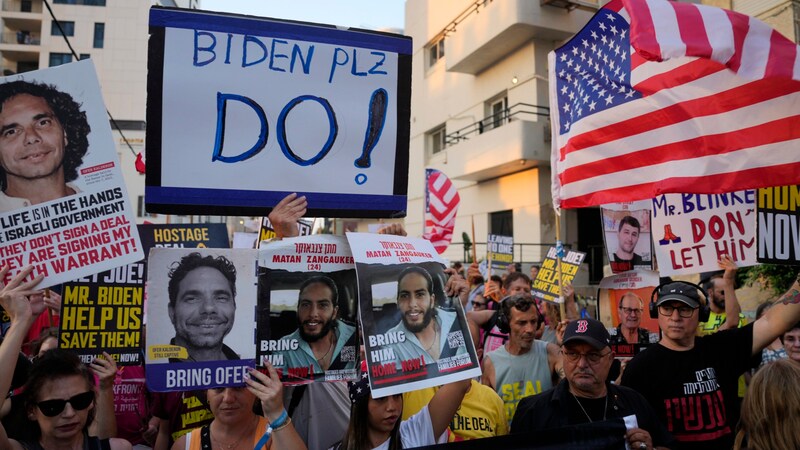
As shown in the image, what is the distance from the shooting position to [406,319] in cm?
253

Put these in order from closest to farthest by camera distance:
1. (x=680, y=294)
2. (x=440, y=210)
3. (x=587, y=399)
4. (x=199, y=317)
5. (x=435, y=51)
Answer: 1. (x=199, y=317)
2. (x=587, y=399)
3. (x=680, y=294)
4. (x=440, y=210)
5. (x=435, y=51)

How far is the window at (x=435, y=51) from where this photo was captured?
25438 millimetres

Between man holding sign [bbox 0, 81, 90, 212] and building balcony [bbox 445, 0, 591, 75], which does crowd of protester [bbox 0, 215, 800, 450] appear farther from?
building balcony [bbox 445, 0, 591, 75]

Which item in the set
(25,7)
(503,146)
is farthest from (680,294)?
(25,7)

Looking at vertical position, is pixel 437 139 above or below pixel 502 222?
above

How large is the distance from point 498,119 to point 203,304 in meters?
Result: 19.3

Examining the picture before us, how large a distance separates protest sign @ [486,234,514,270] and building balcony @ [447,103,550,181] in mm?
7348

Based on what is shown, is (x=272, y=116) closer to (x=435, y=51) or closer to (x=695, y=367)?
(x=695, y=367)

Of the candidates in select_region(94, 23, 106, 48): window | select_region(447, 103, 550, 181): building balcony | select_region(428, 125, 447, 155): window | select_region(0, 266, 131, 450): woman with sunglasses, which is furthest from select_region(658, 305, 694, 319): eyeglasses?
select_region(94, 23, 106, 48): window

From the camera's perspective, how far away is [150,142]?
2619 millimetres

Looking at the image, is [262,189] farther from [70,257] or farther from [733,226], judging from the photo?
[733,226]

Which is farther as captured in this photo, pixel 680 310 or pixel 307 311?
pixel 680 310

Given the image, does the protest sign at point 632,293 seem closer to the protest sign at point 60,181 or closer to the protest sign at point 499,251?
the protest sign at point 499,251

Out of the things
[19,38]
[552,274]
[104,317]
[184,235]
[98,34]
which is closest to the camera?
[104,317]
